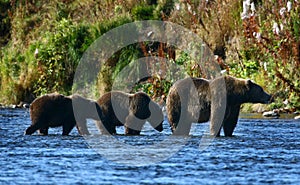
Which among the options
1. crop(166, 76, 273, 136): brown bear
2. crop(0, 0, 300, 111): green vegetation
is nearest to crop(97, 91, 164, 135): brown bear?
crop(166, 76, 273, 136): brown bear

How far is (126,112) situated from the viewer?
16.0 meters

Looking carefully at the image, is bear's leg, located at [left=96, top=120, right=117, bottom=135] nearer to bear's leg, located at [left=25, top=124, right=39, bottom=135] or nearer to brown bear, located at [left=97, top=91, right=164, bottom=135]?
brown bear, located at [left=97, top=91, right=164, bottom=135]

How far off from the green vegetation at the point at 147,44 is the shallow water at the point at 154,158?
10.9ft

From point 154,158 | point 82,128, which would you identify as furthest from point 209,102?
point 154,158

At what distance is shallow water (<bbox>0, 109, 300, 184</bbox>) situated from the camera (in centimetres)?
1009

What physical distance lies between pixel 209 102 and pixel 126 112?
1.75m

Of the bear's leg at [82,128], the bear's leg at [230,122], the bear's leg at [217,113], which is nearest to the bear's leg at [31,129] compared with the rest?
the bear's leg at [82,128]

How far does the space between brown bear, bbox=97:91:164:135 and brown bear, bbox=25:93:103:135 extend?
25cm

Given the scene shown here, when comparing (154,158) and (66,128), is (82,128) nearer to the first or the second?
(66,128)

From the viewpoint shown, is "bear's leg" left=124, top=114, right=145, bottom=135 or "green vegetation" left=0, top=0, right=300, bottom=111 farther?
"green vegetation" left=0, top=0, right=300, bottom=111

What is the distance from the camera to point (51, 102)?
50.1ft

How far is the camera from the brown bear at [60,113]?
1511 cm

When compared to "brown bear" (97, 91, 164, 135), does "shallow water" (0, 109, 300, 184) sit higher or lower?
lower

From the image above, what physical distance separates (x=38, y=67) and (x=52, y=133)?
8484mm
